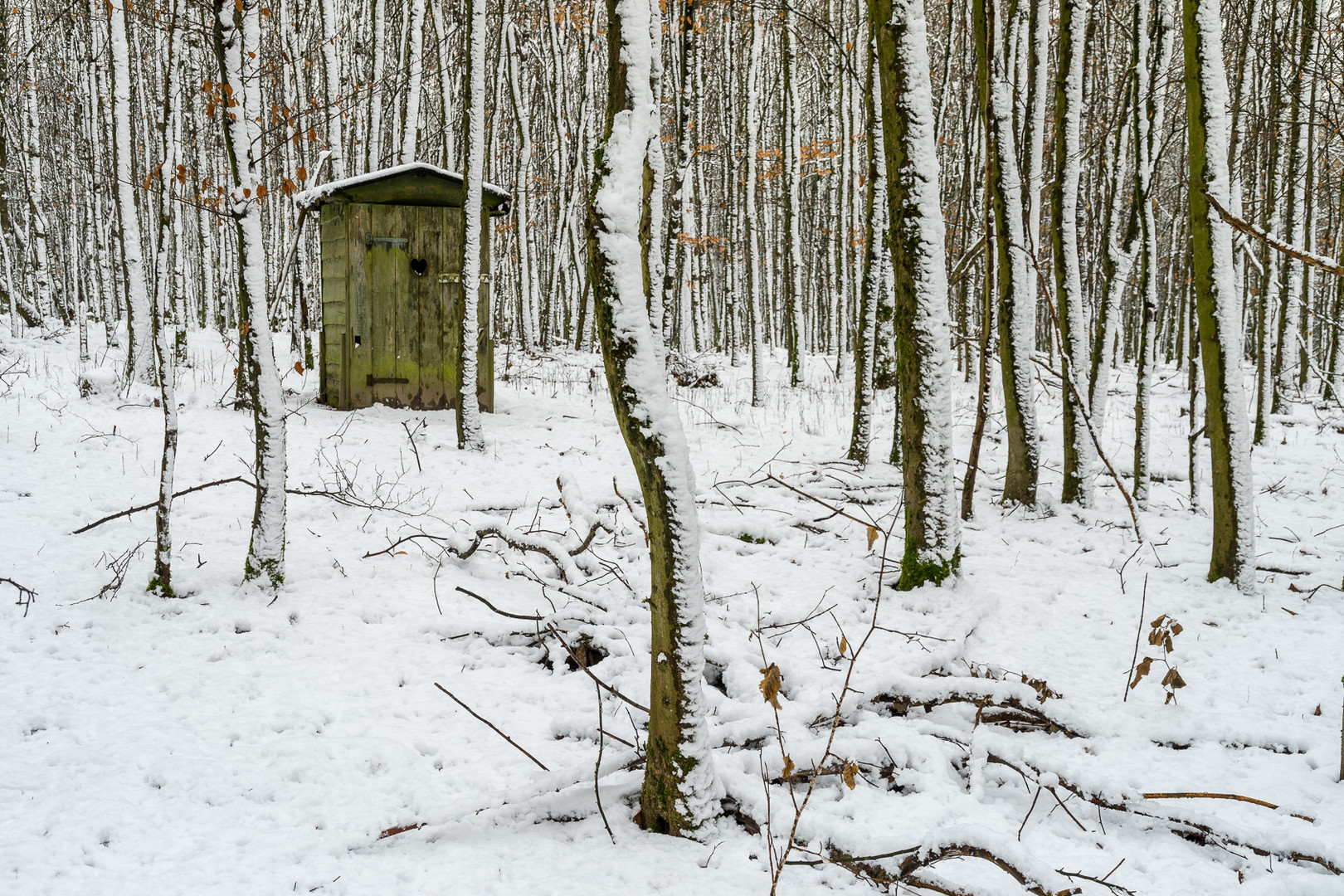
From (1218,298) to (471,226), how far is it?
5.52 metres

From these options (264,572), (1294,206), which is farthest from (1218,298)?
(1294,206)

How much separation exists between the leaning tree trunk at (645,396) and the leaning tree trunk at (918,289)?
225 cm

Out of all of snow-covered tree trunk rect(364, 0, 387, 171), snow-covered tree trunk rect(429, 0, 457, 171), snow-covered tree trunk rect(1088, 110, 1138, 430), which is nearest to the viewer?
snow-covered tree trunk rect(1088, 110, 1138, 430)

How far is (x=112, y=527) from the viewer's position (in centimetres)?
418

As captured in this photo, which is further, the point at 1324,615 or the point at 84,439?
the point at 84,439

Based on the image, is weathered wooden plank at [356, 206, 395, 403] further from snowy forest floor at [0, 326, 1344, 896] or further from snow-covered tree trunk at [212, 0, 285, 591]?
snow-covered tree trunk at [212, 0, 285, 591]

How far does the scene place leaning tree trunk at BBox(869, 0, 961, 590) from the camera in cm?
359

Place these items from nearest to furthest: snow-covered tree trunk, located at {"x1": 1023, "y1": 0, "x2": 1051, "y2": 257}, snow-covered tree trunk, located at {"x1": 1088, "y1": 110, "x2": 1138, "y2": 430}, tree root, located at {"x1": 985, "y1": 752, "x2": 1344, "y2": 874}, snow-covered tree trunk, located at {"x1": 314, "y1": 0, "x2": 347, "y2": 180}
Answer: tree root, located at {"x1": 985, "y1": 752, "x2": 1344, "y2": 874} < snow-covered tree trunk, located at {"x1": 1023, "y1": 0, "x2": 1051, "y2": 257} < snow-covered tree trunk, located at {"x1": 1088, "y1": 110, "x2": 1138, "y2": 430} < snow-covered tree trunk, located at {"x1": 314, "y1": 0, "x2": 347, "y2": 180}

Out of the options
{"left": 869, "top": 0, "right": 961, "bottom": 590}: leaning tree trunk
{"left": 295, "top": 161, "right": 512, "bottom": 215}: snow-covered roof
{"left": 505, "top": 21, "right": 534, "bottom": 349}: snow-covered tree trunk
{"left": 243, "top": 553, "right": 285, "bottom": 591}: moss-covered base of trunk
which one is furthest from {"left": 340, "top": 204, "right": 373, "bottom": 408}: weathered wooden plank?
{"left": 869, "top": 0, "right": 961, "bottom": 590}: leaning tree trunk

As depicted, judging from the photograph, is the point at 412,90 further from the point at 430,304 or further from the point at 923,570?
the point at 923,570

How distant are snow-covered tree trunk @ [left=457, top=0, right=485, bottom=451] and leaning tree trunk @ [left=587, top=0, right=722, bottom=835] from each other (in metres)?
5.04

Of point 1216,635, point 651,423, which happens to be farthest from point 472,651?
point 1216,635

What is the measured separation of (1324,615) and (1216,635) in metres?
0.75

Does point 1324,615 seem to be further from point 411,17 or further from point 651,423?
point 411,17
